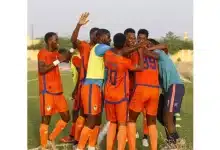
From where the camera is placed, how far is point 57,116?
843 cm

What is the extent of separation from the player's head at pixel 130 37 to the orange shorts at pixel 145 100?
0.62 metres

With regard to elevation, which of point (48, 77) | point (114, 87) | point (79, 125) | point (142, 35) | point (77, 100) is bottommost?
point (79, 125)

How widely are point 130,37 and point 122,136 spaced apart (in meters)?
1.40

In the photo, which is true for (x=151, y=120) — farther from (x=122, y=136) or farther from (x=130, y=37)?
(x=130, y=37)

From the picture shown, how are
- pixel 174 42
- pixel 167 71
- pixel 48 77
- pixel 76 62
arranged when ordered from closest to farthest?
pixel 167 71 < pixel 48 77 < pixel 76 62 < pixel 174 42

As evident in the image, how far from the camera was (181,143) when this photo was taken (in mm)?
7996

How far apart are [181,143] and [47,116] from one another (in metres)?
1.92

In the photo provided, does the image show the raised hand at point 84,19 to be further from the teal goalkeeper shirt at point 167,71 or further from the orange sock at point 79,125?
the orange sock at point 79,125

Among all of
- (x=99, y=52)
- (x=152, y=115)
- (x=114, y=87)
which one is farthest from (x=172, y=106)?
(x=99, y=52)

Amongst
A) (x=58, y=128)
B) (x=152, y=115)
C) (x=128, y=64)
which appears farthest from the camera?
(x=58, y=128)

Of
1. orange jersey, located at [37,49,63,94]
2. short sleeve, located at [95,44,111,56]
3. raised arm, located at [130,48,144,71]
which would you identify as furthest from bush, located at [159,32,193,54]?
orange jersey, located at [37,49,63,94]

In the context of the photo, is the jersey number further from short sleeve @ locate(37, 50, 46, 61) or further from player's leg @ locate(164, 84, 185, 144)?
short sleeve @ locate(37, 50, 46, 61)
